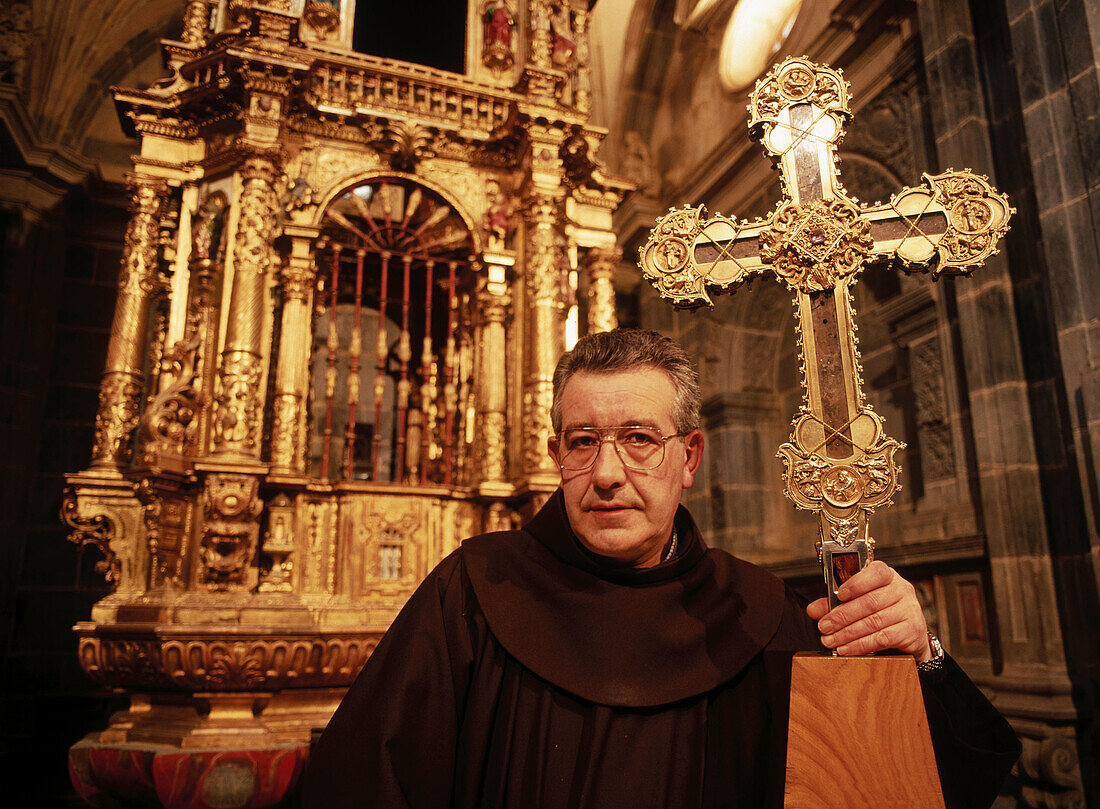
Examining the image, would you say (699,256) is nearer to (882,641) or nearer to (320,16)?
(882,641)

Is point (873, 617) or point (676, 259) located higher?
point (676, 259)

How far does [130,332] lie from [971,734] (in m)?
4.35

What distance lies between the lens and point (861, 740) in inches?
49.4

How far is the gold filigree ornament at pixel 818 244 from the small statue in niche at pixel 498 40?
407 cm

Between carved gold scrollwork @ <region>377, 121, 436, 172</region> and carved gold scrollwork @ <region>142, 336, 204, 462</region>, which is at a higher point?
carved gold scrollwork @ <region>377, 121, 436, 172</region>

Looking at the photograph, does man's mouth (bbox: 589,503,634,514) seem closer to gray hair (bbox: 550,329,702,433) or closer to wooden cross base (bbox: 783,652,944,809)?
gray hair (bbox: 550,329,702,433)

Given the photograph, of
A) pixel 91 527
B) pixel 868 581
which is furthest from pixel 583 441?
pixel 91 527

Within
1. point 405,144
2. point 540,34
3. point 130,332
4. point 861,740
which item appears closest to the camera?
point 861,740

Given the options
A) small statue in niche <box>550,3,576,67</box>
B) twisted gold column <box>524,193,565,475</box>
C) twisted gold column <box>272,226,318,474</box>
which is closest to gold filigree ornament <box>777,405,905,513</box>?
twisted gold column <box>524,193,565,475</box>

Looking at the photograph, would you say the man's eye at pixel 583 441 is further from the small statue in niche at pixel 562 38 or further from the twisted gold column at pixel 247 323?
the small statue in niche at pixel 562 38

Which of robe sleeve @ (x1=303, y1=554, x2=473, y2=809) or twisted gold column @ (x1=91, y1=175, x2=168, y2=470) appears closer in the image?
robe sleeve @ (x1=303, y1=554, x2=473, y2=809)

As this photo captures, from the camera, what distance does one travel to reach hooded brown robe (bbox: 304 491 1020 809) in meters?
1.48

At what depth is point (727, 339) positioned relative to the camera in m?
7.95

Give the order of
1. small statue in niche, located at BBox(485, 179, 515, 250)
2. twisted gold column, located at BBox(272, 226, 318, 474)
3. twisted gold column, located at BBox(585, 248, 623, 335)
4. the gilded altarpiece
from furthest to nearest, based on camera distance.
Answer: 1. twisted gold column, located at BBox(585, 248, 623, 335)
2. small statue in niche, located at BBox(485, 179, 515, 250)
3. twisted gold column, located at BBox(272, 226, 318, 474)
4. the gilded altarpiece
